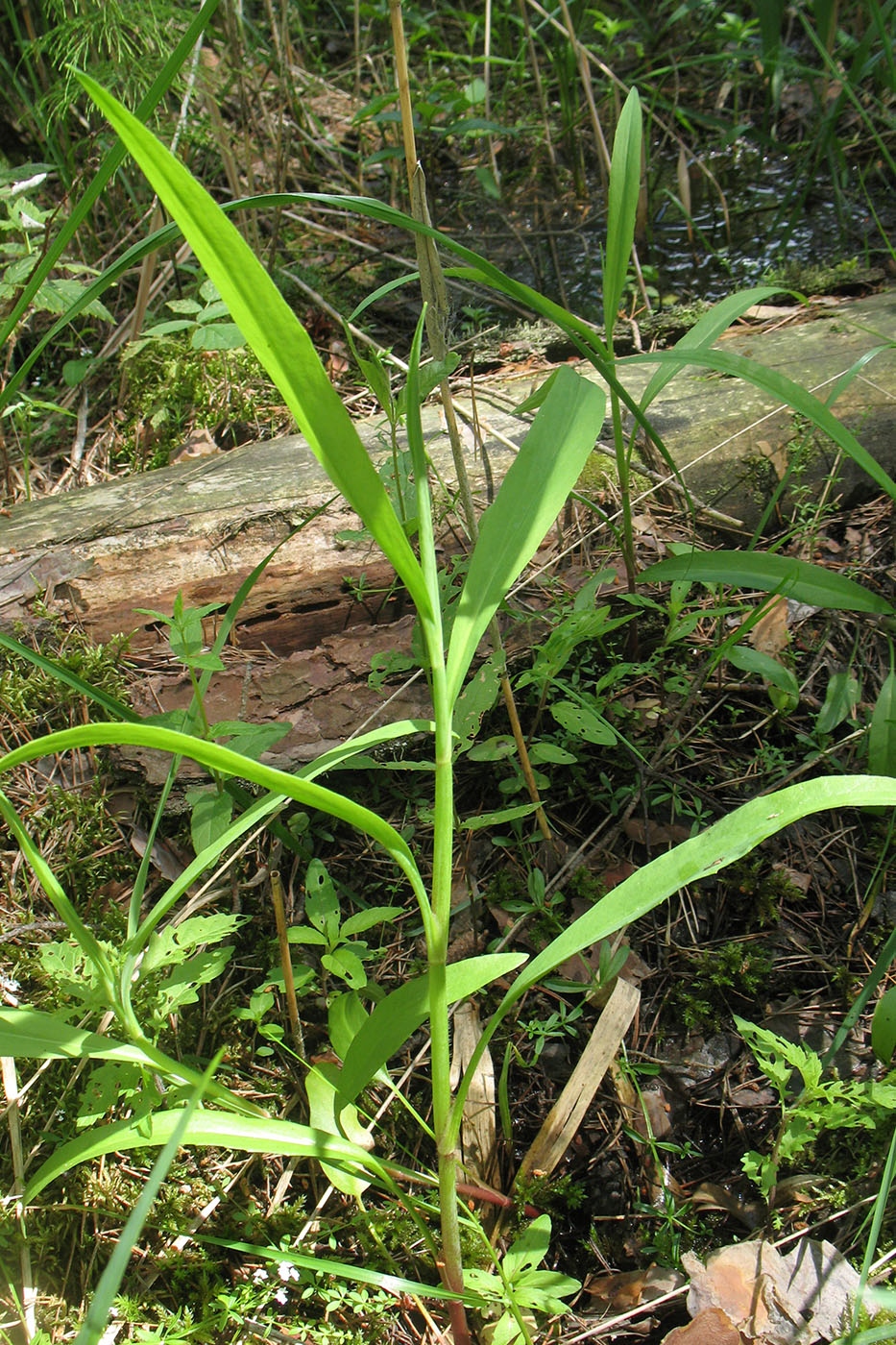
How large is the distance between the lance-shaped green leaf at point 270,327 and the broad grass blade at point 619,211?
805 millimetres

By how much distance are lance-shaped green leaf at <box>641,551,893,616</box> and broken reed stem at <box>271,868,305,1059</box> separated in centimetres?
76

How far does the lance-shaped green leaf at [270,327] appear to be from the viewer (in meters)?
0.67

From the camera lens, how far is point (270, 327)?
72cm

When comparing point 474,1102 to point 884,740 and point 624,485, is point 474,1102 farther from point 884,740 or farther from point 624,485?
point 624,485

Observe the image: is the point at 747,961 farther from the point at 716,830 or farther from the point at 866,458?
the point at 866,458

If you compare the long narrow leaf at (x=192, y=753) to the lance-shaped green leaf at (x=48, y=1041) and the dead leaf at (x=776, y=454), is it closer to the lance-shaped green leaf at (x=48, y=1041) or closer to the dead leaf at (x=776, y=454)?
the lance-shaped green leaf at (x=48, y=1041)

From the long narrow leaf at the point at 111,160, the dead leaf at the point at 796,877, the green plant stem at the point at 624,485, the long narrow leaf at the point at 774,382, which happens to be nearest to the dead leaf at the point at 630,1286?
the dead leaf at the point at 796,877

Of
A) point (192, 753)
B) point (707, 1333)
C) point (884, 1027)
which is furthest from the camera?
point (884, 1027)

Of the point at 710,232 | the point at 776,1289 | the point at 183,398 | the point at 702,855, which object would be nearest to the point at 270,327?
the point at 702,855

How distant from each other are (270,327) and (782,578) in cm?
94

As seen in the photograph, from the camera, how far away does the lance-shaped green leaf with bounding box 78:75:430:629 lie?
0.67m

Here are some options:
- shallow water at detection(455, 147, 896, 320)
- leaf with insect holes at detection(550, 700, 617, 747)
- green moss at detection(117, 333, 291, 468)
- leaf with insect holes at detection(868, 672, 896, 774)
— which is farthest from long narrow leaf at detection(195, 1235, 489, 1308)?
shallow water at detection(455, 147, 896, 320)

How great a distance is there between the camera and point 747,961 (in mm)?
1219

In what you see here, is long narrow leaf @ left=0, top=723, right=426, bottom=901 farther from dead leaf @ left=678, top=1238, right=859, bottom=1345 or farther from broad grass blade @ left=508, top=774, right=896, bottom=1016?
dead leaf @ left=678, top=1238, right=859, bottom=1345
